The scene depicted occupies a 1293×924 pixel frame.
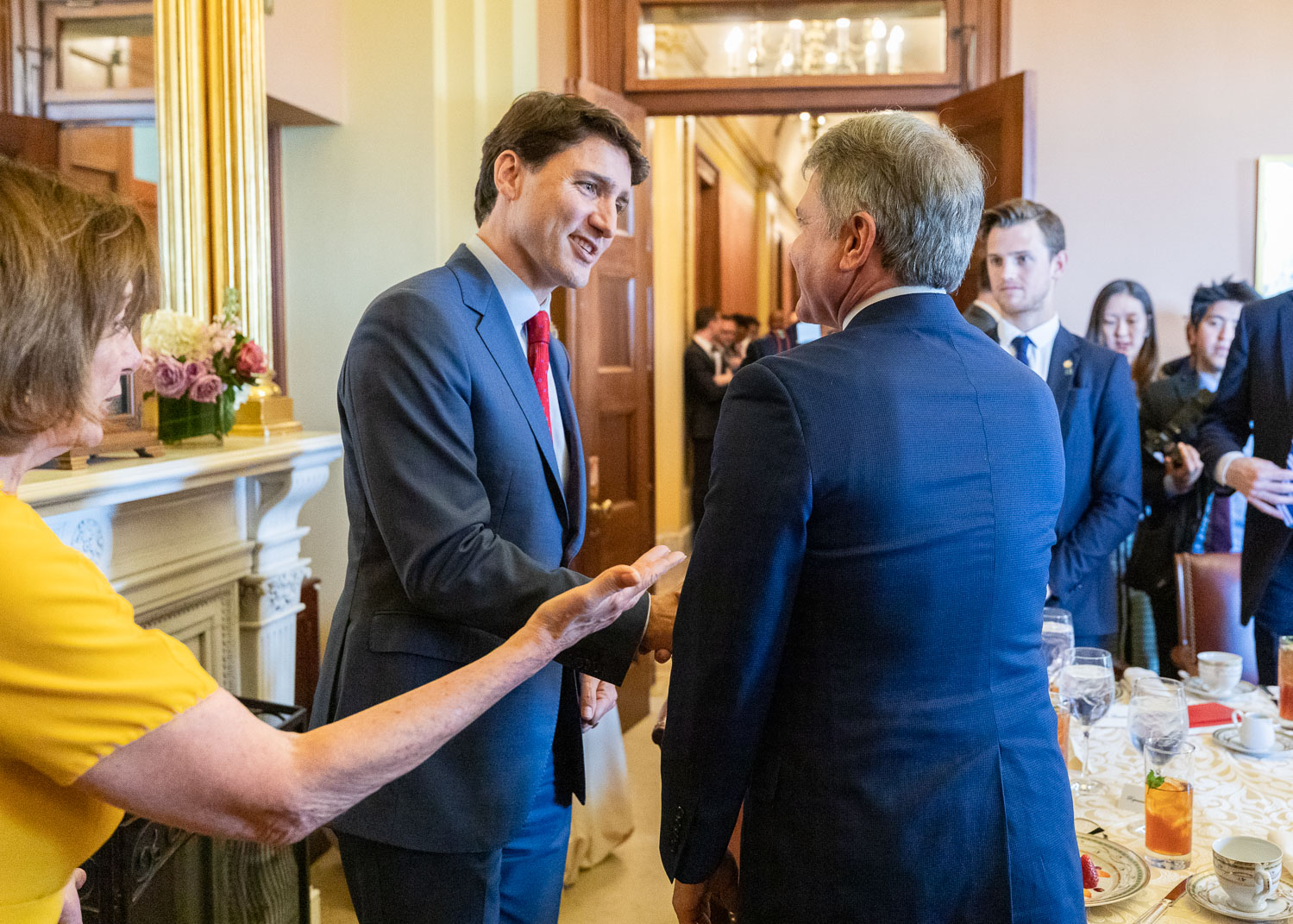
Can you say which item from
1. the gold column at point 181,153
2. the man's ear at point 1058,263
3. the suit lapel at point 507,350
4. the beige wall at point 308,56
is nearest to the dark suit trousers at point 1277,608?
the man's ear at point 1058,263

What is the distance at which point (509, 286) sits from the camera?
1639mm

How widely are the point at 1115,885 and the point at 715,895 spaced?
0.49 meters

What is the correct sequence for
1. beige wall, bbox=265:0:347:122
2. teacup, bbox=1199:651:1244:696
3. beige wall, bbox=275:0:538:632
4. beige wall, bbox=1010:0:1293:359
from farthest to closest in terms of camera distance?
beige wall, bbox=1010:0:1293:359 → beige wall, bbox=275:0:538:632 → beige wall, bbox=265:0:347:122 → teacup, bbox=1199:651:1244:696

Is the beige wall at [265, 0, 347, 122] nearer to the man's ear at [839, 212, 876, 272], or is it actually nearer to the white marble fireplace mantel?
the white marble fireplace mantel

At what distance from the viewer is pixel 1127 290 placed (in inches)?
157

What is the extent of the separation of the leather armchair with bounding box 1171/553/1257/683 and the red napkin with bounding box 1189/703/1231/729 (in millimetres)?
523

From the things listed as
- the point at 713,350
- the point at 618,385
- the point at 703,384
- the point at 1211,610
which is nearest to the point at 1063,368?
the point at 1211,610

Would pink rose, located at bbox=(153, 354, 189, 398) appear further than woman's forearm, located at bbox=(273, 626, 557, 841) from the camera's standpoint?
Yes

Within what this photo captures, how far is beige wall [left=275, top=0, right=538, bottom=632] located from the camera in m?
3.58

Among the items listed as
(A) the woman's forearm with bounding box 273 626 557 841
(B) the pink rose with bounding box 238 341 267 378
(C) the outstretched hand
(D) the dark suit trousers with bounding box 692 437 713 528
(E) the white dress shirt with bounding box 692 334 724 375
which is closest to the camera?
(A) the woman's forearm with bounding box 273 626 557 841

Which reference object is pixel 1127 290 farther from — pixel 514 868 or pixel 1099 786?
pixel 514 868

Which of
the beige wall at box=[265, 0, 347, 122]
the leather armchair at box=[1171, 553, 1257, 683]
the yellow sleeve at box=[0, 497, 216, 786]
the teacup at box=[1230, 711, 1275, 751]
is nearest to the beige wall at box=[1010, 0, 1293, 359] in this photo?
the leather armchair at box=[1171, 553, 1257, 683]

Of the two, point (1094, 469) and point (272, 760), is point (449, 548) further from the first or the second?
point (1094, 469)

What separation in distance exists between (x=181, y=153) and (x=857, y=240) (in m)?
2.13
